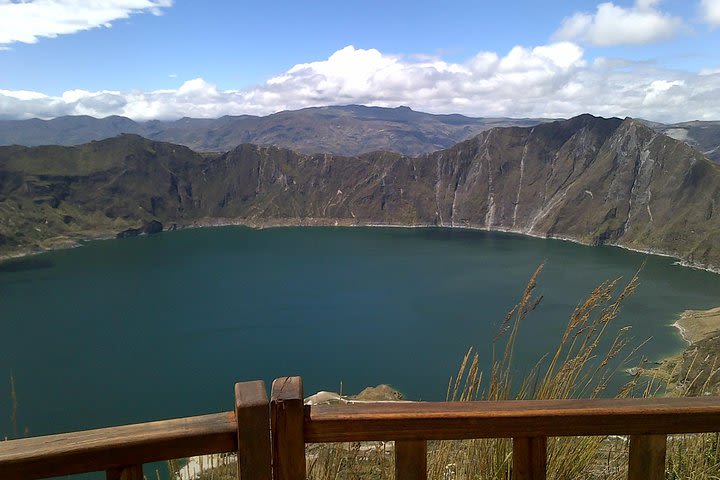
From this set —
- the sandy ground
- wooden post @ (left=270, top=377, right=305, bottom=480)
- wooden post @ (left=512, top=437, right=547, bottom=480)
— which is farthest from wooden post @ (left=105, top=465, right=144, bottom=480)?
the sandy ground

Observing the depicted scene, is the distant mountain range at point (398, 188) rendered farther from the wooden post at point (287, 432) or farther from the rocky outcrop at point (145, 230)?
the wooden post at point (287, 432)

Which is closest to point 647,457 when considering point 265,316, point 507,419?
point 507,419

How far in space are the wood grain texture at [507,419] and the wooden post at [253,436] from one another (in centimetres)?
16

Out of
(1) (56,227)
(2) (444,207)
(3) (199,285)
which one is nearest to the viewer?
(3) (199,285)

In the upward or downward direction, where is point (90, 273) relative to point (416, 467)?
downward

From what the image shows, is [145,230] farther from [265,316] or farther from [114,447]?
[114,447]

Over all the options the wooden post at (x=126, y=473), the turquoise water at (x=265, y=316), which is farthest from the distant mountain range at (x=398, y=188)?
the wooden post at (x=126, y=473)

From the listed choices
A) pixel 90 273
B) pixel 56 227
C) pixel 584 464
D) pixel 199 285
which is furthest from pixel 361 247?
pixel 584 464

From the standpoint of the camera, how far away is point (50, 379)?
45344mm

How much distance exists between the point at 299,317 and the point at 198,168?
425ft

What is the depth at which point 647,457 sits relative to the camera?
2.24m

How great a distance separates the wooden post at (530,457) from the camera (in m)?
2.19

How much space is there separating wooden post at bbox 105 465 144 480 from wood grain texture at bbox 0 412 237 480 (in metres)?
0.02

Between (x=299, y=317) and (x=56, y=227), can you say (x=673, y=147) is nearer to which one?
(x=299, y=317)
